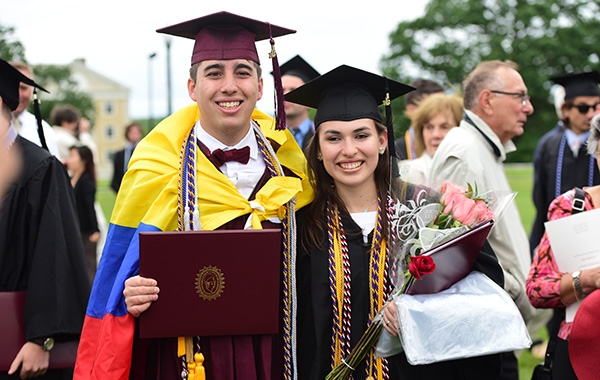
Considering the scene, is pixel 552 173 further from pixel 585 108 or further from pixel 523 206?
pixel 523 206

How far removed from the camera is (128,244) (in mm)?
3295

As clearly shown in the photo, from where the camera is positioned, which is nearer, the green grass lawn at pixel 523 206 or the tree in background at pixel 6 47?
the green grass lawn at pixel 523 206

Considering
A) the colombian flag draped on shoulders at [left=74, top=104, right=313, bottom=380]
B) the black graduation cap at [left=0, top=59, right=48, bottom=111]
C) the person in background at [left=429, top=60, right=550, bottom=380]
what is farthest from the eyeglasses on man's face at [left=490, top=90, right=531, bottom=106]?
the black graduation cap at [left=0, top=59, right=48, bottom=111]

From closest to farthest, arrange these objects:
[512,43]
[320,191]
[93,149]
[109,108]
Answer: [320,191], [93,149], [512,43], [109,108]

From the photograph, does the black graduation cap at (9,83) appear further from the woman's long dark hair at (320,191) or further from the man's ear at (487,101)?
the man's ear at (487,101)

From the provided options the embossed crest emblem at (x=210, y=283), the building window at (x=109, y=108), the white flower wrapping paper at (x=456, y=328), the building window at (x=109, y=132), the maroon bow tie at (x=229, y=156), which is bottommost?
the white flower wrapping paper at (x=456, y=328)

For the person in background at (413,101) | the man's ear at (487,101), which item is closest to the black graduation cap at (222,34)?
the man's ear at (487,101)

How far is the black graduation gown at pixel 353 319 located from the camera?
128 inches

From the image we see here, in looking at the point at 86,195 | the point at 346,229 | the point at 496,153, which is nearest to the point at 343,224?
the point at 346,229

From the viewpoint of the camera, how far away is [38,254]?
384 cm

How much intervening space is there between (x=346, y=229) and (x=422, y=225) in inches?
15.9

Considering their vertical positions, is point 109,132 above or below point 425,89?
above

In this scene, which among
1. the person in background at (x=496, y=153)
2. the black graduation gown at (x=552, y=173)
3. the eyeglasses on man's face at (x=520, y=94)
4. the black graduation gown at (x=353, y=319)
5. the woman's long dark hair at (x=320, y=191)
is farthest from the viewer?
the black graduation gown at (x=552, y=173)

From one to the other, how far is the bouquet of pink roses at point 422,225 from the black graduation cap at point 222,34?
102cm
